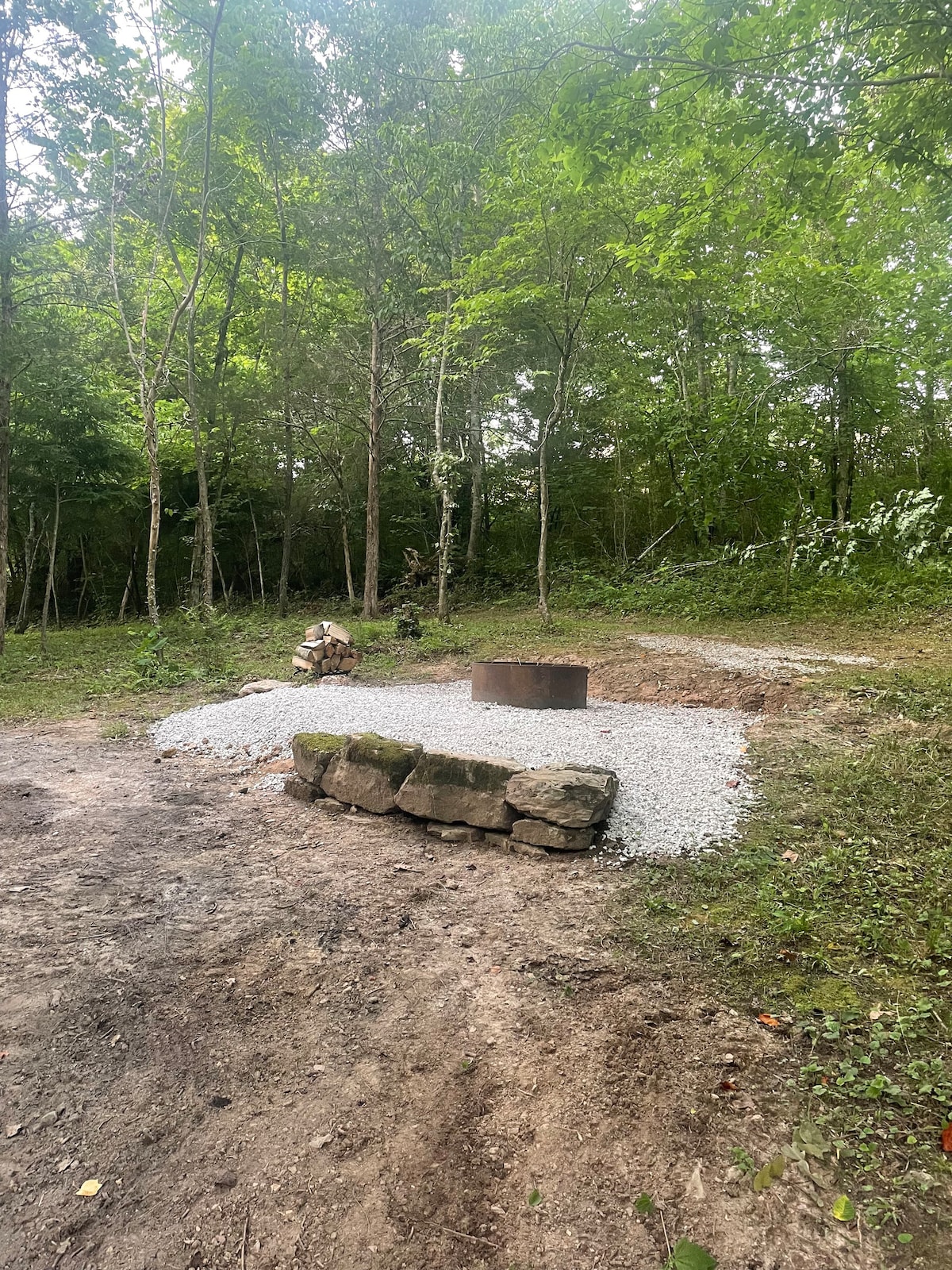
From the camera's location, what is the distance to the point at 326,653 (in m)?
9.04

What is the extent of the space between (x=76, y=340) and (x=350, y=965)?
40.0 feet

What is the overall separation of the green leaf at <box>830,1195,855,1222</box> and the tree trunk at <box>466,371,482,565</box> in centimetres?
1599

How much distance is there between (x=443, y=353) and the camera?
38.0ft

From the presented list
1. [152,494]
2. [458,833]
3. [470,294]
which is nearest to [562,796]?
[458,833]

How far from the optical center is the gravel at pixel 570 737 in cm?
359

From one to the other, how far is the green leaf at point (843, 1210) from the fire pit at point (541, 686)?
503 cm

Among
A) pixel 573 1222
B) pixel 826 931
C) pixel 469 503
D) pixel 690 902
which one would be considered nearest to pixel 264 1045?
pixel 573 1222

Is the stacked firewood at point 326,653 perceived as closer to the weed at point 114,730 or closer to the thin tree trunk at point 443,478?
the weed at point 114,730

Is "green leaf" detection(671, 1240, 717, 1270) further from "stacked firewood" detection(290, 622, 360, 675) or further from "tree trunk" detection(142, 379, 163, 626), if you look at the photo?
"tree trunk" detection(142, 379, 163, 626)

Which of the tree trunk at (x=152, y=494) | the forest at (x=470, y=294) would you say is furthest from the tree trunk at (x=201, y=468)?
the tree trunk at (x=152, y=494)

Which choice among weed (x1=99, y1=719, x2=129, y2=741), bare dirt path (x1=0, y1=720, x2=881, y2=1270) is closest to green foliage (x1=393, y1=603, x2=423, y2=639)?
weed (x1=99, y1=719, x2=129, y2=741)

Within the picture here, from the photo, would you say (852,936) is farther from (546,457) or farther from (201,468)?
(201,468)

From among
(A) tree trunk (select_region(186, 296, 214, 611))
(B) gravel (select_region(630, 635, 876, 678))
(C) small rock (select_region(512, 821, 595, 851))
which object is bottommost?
(C) small rock (select_region(512, 821, 595, 851))

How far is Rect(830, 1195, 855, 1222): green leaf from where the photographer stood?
1374 millimetres
